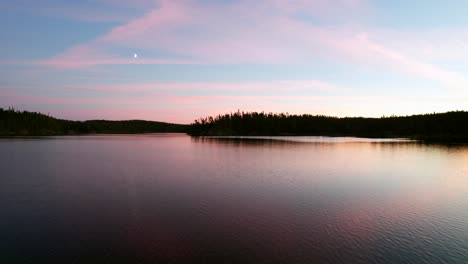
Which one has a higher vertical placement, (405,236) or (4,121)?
(4,121)

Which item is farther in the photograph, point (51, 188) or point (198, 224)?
point (51, 188)

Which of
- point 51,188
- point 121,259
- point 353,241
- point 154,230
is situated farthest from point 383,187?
point 51,188

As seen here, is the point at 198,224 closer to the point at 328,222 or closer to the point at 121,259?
the point at 121,259

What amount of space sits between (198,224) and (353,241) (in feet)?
26.8

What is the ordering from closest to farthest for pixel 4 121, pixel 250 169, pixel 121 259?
pixel 121 259, pixel 250 169, pixel 4 121

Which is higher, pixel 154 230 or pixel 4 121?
pixel 4 121

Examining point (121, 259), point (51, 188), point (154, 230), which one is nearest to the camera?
point (121, 259)

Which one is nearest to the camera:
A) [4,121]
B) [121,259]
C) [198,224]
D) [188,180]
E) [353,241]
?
[121,259]

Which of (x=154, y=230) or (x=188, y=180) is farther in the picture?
(x=188, y=180)

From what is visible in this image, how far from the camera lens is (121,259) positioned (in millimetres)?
12758

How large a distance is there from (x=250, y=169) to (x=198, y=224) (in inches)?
955

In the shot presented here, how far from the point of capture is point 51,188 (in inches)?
1078

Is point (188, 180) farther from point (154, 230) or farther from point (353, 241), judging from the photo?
point (353, 241)

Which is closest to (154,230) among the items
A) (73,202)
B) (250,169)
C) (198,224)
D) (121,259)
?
(198,224)
